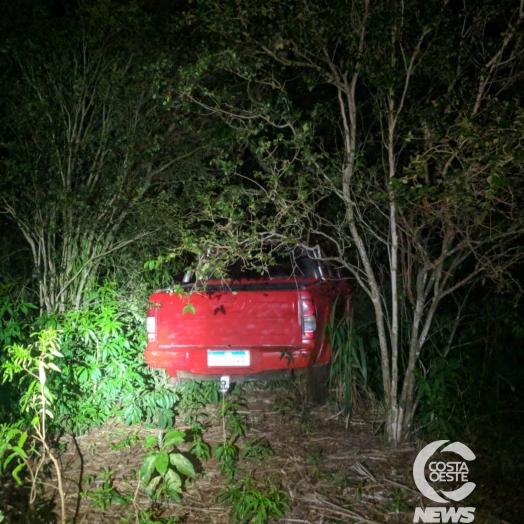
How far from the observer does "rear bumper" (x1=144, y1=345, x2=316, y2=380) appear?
5242 millimetres

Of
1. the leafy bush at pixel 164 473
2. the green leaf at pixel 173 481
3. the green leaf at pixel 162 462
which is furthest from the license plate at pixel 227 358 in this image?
the green leaf at pixel 173 481

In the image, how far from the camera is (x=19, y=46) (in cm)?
564

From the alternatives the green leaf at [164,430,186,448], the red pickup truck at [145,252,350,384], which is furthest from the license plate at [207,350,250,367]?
the green leaf at [164,430,186,448]

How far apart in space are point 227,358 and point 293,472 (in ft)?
4.26

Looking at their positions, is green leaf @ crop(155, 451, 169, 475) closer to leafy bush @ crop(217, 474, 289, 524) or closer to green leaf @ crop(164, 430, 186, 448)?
green leaf @ crop(164, 430, 186, 448)

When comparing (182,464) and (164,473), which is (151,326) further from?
(164,473)

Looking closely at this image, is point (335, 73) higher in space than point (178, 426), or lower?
higher

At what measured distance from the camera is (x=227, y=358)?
17.4ft

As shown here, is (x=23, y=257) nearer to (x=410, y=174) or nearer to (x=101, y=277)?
(x=101, y=277)

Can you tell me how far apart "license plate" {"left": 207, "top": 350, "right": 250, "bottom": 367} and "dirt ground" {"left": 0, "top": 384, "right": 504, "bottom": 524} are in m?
0.55

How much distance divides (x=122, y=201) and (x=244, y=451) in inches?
108

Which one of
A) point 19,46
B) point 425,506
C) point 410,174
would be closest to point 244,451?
point 425,506

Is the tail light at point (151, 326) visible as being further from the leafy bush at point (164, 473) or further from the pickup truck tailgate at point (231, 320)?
the leafy bush at point (164, 473)

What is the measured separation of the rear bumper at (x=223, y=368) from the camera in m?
5.24
